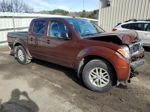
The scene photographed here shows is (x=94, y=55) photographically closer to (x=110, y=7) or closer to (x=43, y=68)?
(x=43, y=68)

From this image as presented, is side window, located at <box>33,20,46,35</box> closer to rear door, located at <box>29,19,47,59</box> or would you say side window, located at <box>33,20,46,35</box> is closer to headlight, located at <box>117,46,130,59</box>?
rear door, located at <box>29,19,47,59</box>

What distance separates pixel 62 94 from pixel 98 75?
38.9 inches

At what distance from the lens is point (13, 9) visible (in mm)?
24250

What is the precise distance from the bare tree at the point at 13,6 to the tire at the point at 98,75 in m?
22.7

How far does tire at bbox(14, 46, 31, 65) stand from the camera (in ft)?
17.8

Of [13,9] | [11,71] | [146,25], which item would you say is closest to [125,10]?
[146,25]

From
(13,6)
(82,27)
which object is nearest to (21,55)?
(82,27)

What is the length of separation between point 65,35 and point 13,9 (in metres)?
24.1

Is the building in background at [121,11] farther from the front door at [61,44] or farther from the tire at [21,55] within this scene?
the tire at [21,55]

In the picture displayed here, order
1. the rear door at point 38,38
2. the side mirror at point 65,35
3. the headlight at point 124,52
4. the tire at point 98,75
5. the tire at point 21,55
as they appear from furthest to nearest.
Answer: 1. the tire at point 21,55
2. the rear door at point 38,38
3. the side mirror at point 65,35
4. the tire at point 98,75
5. the headlight at point 124,52

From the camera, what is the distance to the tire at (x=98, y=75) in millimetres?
3289

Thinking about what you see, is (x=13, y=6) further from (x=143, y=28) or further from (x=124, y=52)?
(x=124, y=52)

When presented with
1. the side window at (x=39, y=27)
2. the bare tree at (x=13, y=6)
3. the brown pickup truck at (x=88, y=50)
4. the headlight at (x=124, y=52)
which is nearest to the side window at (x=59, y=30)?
the brown pickup truck at (x=88, y=50)

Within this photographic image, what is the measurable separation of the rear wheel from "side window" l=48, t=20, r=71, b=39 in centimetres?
169
